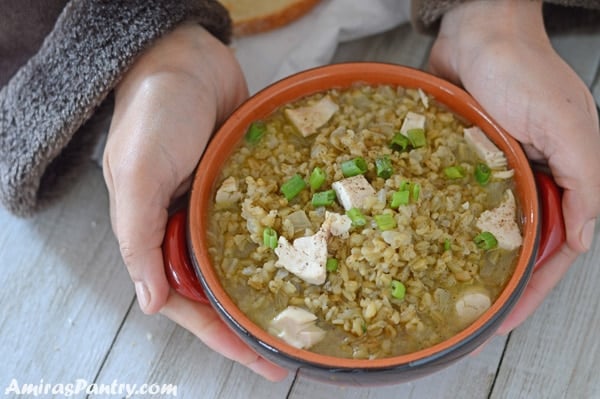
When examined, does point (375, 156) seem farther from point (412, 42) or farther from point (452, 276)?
point (412, 42)

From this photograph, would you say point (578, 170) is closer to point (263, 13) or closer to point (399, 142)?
point (399, 142)

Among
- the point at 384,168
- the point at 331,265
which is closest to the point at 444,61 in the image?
the point at 384,168

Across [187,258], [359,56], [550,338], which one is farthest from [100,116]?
[550,338]

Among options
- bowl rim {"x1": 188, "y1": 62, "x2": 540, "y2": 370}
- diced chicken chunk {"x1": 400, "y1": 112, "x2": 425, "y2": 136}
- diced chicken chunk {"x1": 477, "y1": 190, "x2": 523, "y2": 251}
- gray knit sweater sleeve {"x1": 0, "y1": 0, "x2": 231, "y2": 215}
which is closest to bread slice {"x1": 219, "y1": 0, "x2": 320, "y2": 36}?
gray knit sweater sleeve {"x1": 0, "y1": 0, "x2": 231, "y2": 215}

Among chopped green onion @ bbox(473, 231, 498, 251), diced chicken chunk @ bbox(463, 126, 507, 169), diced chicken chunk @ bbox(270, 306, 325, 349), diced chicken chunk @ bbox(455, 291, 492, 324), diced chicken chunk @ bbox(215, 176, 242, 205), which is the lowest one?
diced chicken chunk @ bbox(270, 306, 325, 349)

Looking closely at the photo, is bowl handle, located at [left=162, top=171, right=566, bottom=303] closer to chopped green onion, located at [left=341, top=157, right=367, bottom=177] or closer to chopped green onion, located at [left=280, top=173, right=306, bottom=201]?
chopped green onion, located at [left=280, top=173, right=306, bottom=201]
